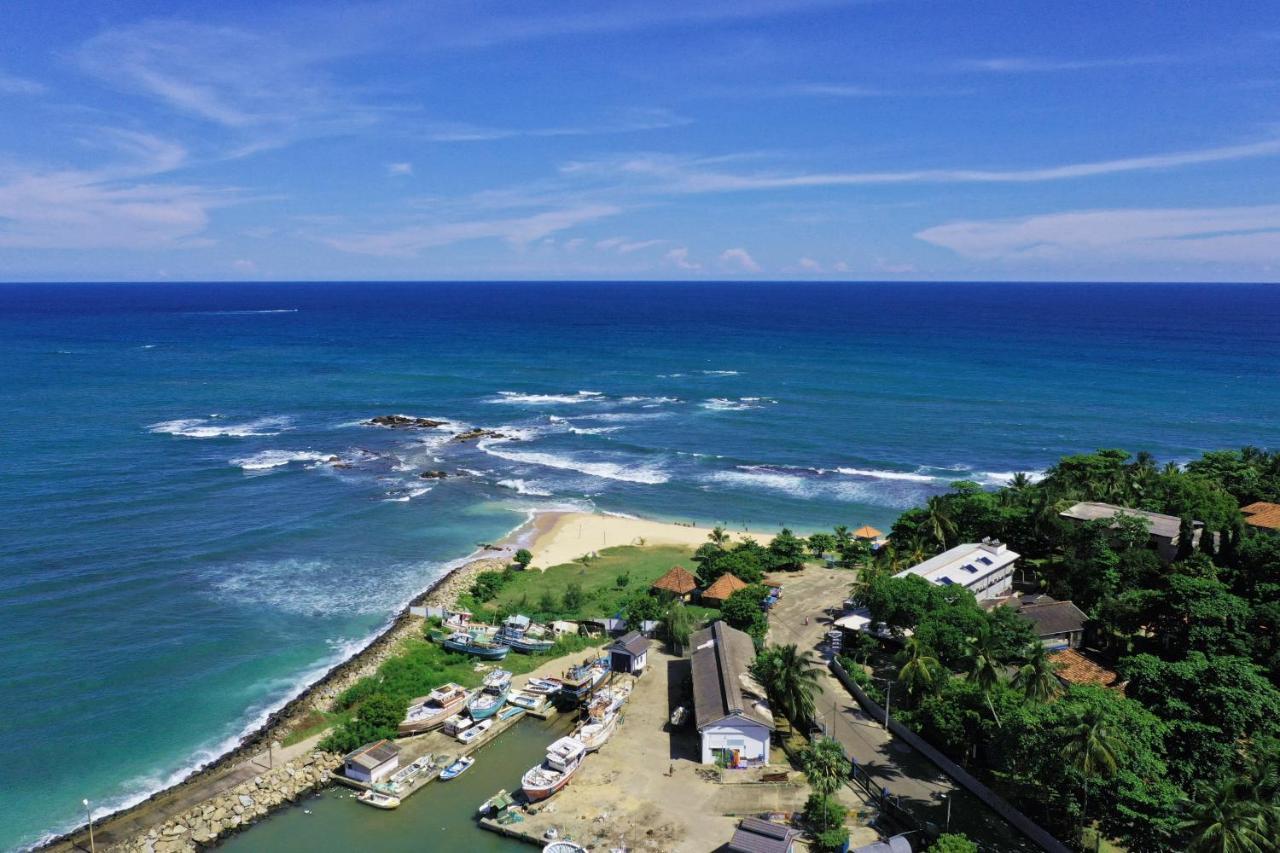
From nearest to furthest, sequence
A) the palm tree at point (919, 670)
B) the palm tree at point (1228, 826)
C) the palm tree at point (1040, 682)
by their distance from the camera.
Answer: the palm tree at point (1228, 826)
the palm tree at point (1040, 682)
the palm tree at point (919, 670)

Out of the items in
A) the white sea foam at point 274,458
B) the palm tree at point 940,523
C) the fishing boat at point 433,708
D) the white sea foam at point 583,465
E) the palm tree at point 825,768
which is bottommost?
the fishing boat at point 433,708

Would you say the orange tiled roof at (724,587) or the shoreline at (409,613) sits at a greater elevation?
the orange tiled roof at (724,587)

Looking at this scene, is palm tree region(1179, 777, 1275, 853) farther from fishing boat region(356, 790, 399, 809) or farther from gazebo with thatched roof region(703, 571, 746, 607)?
gazebo with thatched roof region(703, 571, 746, 607)

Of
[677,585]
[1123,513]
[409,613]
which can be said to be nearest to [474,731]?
[409,613]

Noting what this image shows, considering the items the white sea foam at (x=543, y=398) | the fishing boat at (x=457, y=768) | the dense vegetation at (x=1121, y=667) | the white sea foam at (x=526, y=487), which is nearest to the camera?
the dense vegetation at (x=1121, y=667)

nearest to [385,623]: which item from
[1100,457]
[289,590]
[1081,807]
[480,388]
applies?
[289,590]

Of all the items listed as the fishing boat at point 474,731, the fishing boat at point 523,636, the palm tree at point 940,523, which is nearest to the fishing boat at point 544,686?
the fishing boat at point 474,731

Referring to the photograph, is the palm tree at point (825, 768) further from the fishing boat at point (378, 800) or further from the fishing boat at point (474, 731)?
the fishing boat at point (378, 800)

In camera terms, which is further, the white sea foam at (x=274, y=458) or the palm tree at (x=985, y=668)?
the white sea foam at (x=274, y=458)
